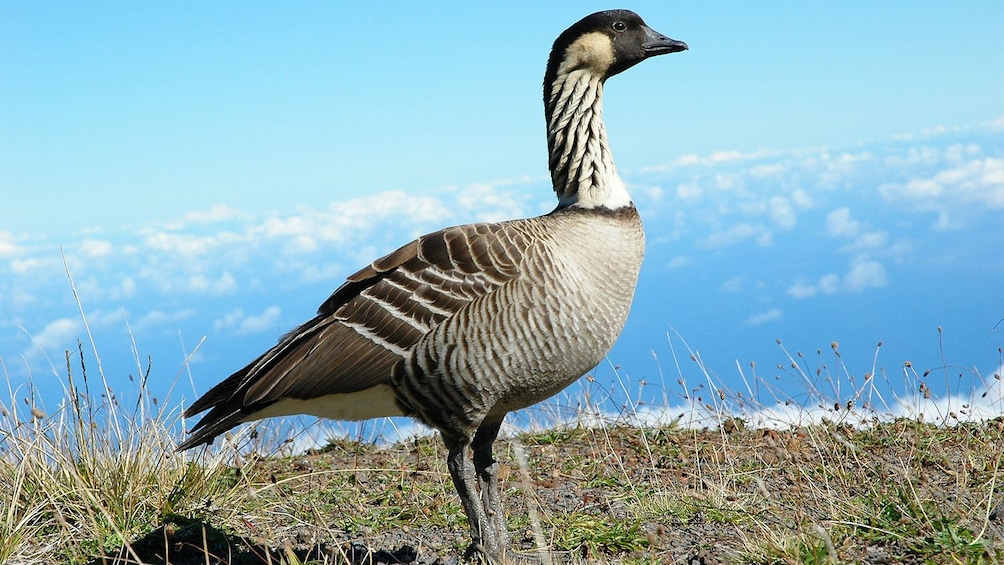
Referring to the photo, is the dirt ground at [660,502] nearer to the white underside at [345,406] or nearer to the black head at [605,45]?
the white underside at [345,406]

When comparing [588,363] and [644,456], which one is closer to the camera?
[588,363]

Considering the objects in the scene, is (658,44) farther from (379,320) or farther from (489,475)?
(489,475)

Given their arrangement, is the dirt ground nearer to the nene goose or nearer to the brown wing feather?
the nene goose

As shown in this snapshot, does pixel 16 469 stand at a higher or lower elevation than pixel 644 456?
higher

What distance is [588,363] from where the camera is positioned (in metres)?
5.85

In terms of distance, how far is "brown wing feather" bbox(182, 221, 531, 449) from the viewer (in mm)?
5766

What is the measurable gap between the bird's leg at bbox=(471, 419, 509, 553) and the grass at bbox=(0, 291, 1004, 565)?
0.25 metres

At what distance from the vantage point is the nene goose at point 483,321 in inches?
221

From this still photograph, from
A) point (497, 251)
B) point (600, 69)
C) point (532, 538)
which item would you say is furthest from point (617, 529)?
point (600, 69)

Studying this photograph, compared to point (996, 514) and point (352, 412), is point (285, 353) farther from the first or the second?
point (996, 514)

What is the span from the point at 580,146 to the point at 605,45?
2.54 feet

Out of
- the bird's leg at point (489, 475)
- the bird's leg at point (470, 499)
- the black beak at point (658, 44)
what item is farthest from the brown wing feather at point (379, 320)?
the black beak at point (658, 44)

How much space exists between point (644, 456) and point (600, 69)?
3.52 metres

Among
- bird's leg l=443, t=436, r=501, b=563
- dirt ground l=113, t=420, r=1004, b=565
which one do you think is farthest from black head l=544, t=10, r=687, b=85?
dirt ground l=113, t=420, r=1004, b=565
